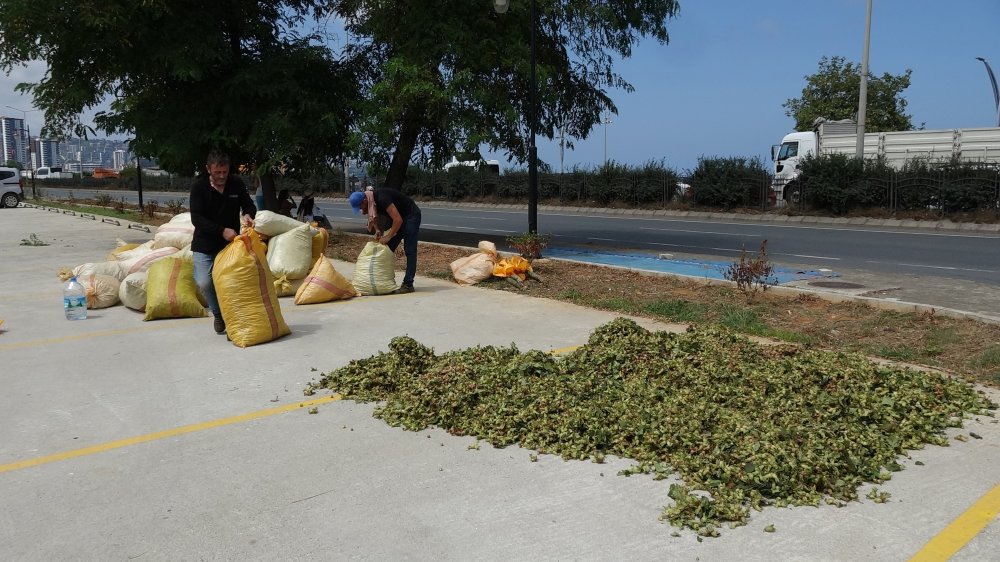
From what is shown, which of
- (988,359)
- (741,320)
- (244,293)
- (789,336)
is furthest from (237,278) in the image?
(988,359)

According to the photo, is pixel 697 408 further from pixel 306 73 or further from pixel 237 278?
pixel 306 73

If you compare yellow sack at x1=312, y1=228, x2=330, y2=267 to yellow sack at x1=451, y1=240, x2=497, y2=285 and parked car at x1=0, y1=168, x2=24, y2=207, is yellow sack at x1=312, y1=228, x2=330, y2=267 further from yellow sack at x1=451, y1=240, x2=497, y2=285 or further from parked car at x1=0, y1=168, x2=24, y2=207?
parked car at x1=0, y1=168, x2=24, y2=207

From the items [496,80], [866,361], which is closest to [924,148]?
[496,80]

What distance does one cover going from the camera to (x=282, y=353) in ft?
23.6

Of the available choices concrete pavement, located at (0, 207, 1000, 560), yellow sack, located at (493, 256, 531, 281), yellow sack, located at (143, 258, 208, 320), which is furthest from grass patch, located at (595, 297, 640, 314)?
yellow sack, located at (143, 258, 208, 320)

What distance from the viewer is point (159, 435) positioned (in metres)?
5.07

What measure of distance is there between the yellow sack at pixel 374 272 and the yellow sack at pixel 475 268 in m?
1.24

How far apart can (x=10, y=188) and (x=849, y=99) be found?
44.6 metres

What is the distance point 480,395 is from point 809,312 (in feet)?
15.3

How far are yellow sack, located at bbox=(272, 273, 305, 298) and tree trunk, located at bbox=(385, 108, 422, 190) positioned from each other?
754cm

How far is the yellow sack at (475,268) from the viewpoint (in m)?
11.2

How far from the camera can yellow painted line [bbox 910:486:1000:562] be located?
339 cm

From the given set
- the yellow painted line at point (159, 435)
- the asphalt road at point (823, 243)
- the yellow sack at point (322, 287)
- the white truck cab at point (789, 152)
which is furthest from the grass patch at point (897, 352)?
the white truck cab at point (789, 152)

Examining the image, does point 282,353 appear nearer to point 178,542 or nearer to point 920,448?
point 178,542
